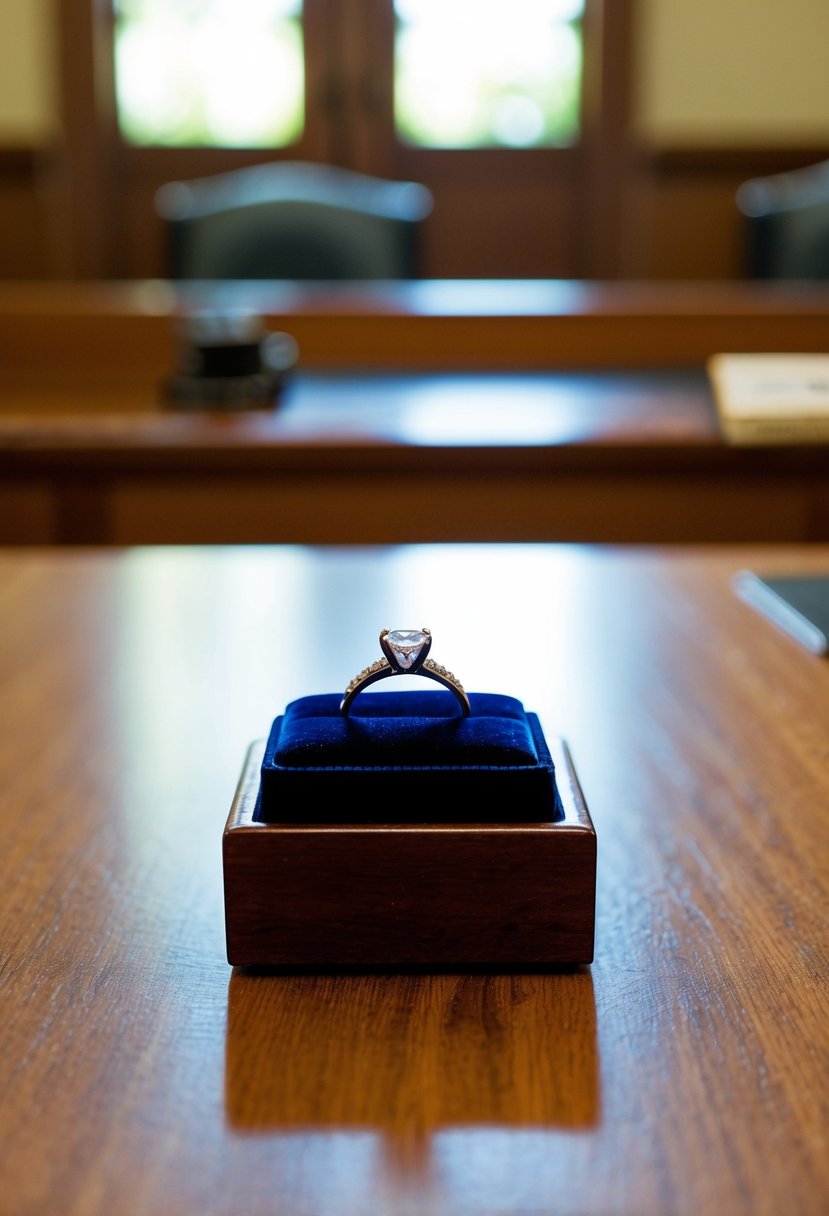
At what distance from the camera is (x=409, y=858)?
1.48 feet

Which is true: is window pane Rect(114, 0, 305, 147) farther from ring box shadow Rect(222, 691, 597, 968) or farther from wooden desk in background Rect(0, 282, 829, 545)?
ring box shadow Rect(222, 691, 597, 968)

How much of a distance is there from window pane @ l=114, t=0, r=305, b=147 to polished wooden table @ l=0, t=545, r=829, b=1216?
12.4 feet

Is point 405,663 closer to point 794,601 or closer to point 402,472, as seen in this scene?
point 794,601

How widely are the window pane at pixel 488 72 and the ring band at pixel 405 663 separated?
160 inches

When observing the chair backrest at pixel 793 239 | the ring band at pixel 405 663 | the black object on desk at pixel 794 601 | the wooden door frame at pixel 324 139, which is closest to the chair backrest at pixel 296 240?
the chair backrest at pixel 793 239

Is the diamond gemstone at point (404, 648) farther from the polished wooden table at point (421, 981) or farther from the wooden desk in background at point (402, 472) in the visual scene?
the wooden desk in background at point (402, 472)

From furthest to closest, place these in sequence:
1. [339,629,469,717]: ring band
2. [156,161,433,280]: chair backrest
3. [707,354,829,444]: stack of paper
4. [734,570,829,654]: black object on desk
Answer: [156,161,433,280]: chair backrest < [707,354,829,444]: stack of paper < [734,570,829,654]: black object on desk < [339,629,469,717]: ring band

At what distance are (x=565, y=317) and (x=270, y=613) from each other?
1150mm

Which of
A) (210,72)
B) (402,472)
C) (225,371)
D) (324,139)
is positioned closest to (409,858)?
(402,472)

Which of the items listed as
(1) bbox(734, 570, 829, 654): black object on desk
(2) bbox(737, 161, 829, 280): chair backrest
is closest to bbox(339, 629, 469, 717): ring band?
(1) bbox(734, 570, 829, 654): black object on desk

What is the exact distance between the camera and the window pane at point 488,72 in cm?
422

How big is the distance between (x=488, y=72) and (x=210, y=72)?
2.89 feet

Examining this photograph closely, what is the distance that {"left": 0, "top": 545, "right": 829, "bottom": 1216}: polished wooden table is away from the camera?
1.18 ft

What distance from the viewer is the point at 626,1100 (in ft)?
1.28
